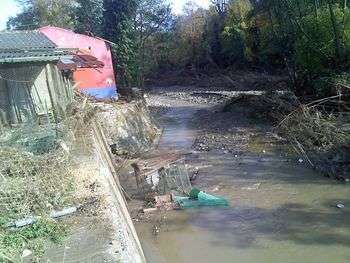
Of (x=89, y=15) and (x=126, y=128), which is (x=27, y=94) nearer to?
(x=126, y=128)

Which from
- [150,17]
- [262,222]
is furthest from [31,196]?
[150,17]

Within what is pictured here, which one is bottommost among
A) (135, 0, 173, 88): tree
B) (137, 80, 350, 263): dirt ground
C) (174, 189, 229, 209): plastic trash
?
(137, 80, 350, 263): dirt ground

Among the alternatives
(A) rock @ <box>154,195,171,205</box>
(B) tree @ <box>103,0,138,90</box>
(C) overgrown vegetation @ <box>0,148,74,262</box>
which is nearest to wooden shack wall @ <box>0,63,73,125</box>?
(A) rock @ <box>154,195,171,205</box>

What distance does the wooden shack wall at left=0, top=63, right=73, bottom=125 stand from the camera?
14.4m

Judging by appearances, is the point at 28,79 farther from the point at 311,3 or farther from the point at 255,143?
the point at 311,3

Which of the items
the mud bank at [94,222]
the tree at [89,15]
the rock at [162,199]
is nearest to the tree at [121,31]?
the tree at [89,15]

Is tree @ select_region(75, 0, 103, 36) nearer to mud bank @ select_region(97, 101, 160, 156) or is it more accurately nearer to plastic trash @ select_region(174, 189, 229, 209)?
mud bank @ select_region(97, 101, 160, 156)

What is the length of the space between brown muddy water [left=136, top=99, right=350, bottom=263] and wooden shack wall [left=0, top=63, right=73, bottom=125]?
16.3 ft

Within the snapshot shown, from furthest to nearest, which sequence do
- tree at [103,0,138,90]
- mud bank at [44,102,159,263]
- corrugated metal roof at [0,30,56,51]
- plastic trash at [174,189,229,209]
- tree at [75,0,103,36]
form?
tree at [75,0,103,36], tree at [103,0,138,90], corrugated metal roof at [0,30,56,51], plastic trash at [174,189,229,209], mud bank at [44,102,159,263]

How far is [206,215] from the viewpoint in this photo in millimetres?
13000

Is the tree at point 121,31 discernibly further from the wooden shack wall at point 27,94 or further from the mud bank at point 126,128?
the wooden shack wall at point 27,94

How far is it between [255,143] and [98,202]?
44.5 ft

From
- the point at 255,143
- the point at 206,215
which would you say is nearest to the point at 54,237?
the point at 206,215

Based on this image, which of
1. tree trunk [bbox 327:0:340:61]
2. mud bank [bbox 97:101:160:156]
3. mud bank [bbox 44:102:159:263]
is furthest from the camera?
tree trunk [bbox 327:0:340:61]
